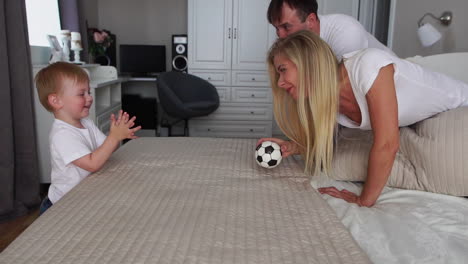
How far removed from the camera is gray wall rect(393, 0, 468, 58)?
228 cm

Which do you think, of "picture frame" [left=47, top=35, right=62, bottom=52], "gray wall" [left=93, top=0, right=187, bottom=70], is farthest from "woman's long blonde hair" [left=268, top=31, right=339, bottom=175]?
"gray wall" [left=93, top=0, right=187, bottom=70]

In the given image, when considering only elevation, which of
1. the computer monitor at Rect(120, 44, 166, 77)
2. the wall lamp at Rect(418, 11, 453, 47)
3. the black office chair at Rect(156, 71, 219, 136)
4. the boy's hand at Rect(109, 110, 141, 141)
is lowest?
the black office chair at Rect(156, 71, 219, 136)

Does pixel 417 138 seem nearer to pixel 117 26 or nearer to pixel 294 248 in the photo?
pixel 294 248

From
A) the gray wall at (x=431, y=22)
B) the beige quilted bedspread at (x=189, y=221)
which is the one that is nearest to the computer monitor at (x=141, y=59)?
the gray wall at (x=431, y=22)

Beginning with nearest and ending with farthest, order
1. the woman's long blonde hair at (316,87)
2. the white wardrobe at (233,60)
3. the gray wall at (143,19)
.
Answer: the woman's long blonde hair at (316,87)
the white wardrobe at (233,60)
the gray wall at (143,19)

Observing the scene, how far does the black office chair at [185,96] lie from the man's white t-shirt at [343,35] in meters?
2.12

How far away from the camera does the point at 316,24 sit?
1.90 meters

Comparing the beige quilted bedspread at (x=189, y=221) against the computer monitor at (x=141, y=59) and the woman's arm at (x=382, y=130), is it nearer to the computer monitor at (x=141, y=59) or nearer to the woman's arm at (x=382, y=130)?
the woman's arm at (x=382, y=130)

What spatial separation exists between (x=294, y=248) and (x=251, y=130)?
143 inches

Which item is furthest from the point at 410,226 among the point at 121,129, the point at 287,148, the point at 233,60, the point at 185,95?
the point at 233,60

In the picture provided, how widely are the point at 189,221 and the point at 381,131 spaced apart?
61 centimetres

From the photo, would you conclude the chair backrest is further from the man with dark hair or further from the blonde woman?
the blonde woman

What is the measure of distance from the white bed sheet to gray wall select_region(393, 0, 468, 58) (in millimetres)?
1430

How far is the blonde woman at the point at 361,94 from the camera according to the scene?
1.16 meters
